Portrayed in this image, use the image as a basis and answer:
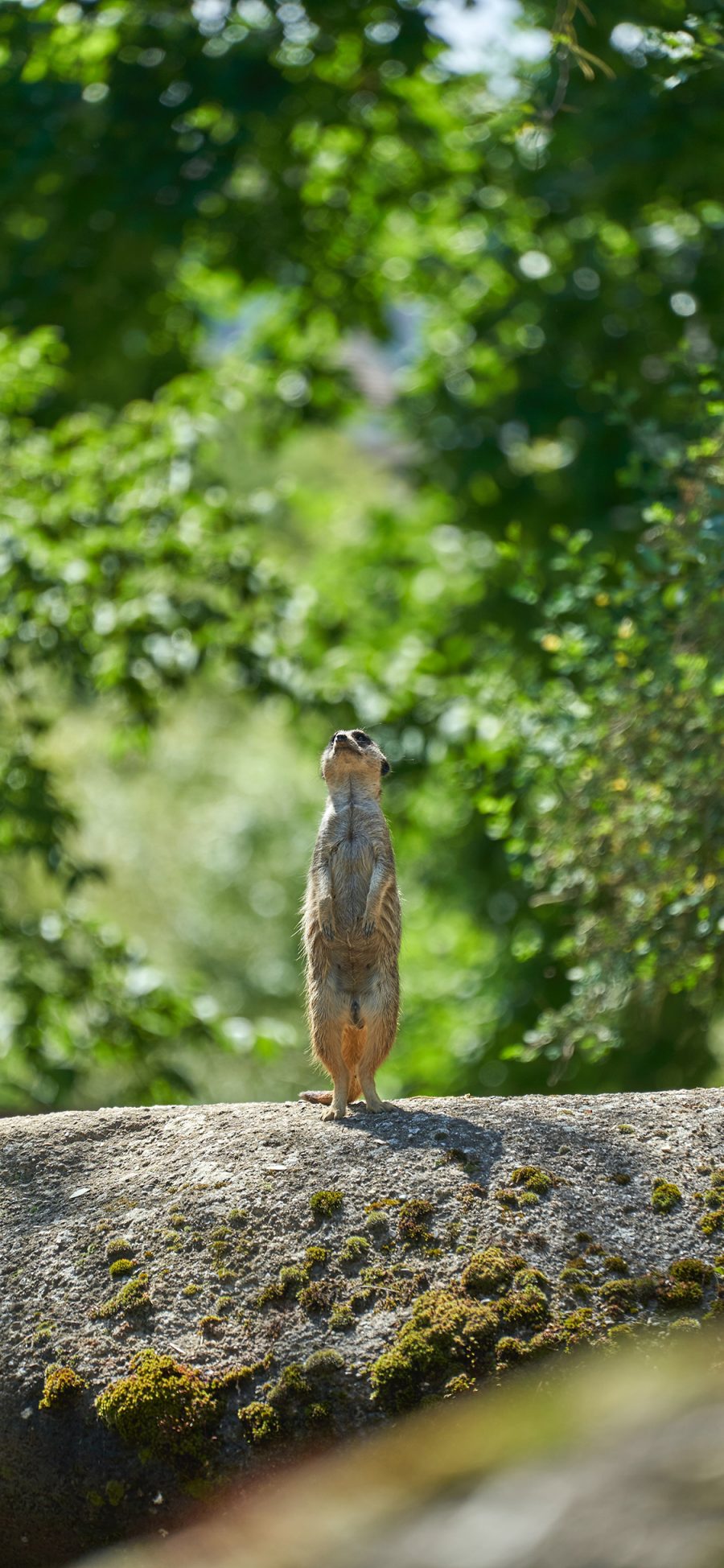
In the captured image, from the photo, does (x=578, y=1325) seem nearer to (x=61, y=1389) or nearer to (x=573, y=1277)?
(x=573, y=1277)

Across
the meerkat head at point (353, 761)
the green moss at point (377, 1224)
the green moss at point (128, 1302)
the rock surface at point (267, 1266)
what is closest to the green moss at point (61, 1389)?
the rock surface at point (267, 1266)

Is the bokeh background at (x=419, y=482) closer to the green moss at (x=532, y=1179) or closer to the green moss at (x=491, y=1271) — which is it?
the green moss at (x=532, y=1179)

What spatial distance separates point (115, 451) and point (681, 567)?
5629mm

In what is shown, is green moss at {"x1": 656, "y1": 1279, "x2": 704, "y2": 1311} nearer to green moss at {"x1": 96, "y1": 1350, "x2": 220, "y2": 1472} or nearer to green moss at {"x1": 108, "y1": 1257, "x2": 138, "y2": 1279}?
green moss at {"x1": 96, "y1": 1350, "x2": 220, "y2": 1472}

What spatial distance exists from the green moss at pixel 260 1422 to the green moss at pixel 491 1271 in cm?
61

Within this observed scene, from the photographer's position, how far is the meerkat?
202 inches

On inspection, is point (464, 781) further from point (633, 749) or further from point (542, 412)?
point (542, 412)

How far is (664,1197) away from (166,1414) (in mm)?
1518

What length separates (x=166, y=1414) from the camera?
3.75m

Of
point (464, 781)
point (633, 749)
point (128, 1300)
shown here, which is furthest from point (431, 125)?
point (128, 1300)

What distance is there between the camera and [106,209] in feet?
39.9

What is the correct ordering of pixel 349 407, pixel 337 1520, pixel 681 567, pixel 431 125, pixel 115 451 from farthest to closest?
pixel 349 407
pixel 431 125
pixel 115 451
pixel 681 567
pixel 337 1520

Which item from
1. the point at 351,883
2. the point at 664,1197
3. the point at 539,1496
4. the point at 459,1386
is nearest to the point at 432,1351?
the point at 459,1386

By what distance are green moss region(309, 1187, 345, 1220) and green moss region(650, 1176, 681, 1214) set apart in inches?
35.8
